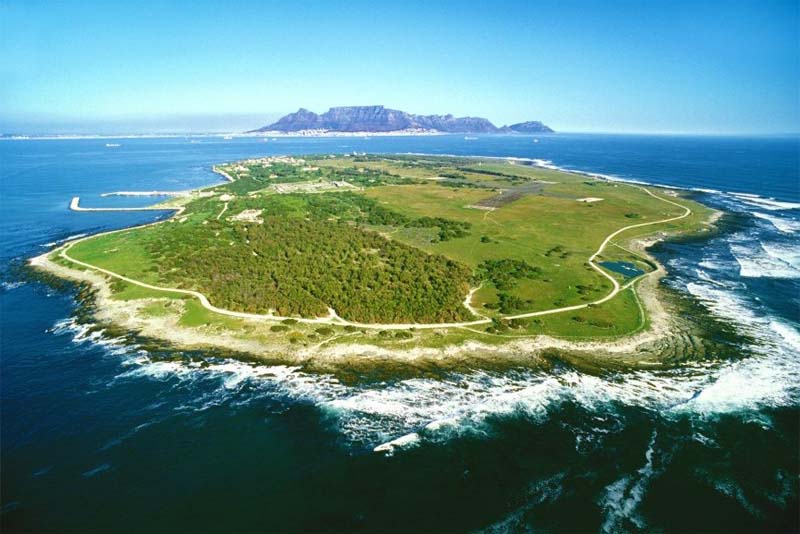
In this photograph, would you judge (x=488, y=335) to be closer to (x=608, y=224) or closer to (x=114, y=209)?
(x=608, y=224)

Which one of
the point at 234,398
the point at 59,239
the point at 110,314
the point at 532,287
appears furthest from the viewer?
the point at 59,239

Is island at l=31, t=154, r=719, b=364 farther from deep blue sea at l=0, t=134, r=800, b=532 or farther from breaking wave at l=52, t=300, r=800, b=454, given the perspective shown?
deep blue sea at l=0, t=134, r=800, b=532

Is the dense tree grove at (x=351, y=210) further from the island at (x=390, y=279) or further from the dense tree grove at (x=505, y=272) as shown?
the dense tree grove at (x=505, y=272)

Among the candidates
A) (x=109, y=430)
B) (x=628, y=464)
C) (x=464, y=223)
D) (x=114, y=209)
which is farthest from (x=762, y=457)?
(x=114, y=209)

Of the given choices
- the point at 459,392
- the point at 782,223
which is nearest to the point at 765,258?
the point at 782,223

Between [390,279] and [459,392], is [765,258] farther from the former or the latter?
[459,392]

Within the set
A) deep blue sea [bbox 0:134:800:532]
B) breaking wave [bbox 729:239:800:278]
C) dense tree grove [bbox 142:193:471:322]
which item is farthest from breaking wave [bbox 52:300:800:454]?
breaking wave [bbox 729:239:800:278]

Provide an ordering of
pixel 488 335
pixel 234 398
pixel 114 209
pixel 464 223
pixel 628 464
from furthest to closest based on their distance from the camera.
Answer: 1. pixel 114 209
2. pixel 464 223
3. pixel 488 335
4. pixel 234 398
5. pixel 628 464
